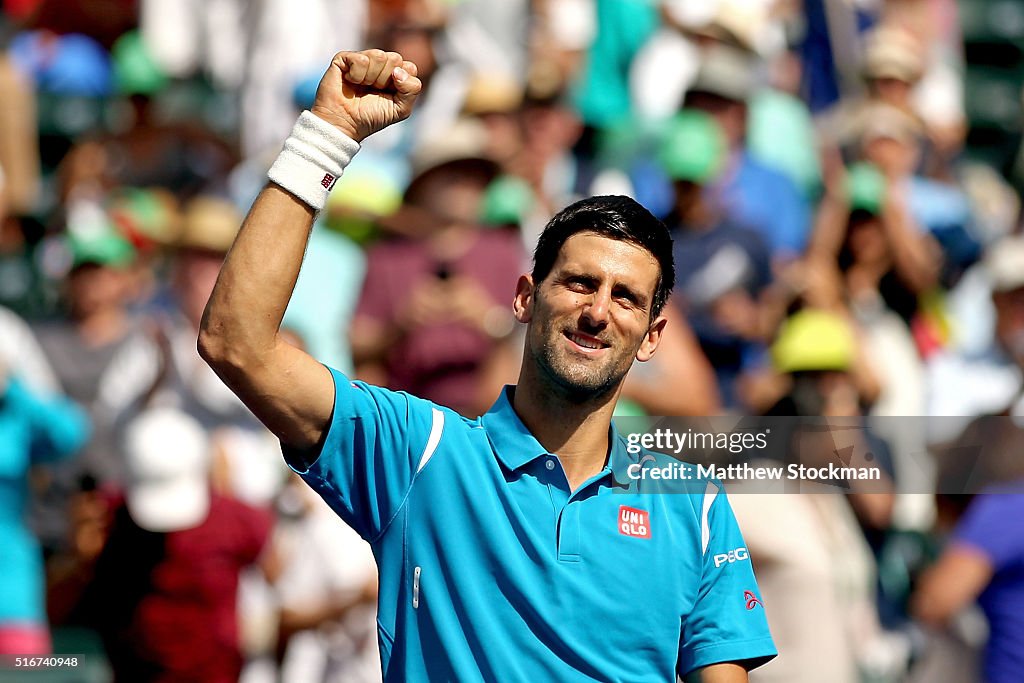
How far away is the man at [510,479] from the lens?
11.1 ft

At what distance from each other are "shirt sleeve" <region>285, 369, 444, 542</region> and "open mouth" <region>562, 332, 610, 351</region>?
35cm

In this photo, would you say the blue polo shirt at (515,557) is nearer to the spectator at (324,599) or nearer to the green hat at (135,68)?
the spectator at (324,599)

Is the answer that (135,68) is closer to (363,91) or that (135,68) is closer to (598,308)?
(363,91)

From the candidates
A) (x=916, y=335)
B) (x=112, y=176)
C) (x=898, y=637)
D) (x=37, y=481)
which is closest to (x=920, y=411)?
(x=916, y=335)

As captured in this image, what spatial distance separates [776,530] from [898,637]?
1.26 metres

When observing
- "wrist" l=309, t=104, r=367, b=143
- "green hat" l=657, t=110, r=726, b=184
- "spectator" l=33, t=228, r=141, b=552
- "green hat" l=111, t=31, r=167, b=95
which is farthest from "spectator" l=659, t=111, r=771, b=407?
"wrist" l=309, t=104, r=367, b=143

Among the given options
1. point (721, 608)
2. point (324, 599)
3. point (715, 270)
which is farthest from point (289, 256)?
point (715, 270)

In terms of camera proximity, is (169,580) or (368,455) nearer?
(368,455)

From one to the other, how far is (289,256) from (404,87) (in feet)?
1.54

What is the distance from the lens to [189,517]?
684 centimetres

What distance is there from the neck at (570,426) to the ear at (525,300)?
166 mm

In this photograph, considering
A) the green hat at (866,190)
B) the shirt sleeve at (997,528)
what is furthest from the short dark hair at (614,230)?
the green hat at (866,190)

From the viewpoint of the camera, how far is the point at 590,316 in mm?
3568

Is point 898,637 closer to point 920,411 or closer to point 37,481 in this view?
point 920,411
